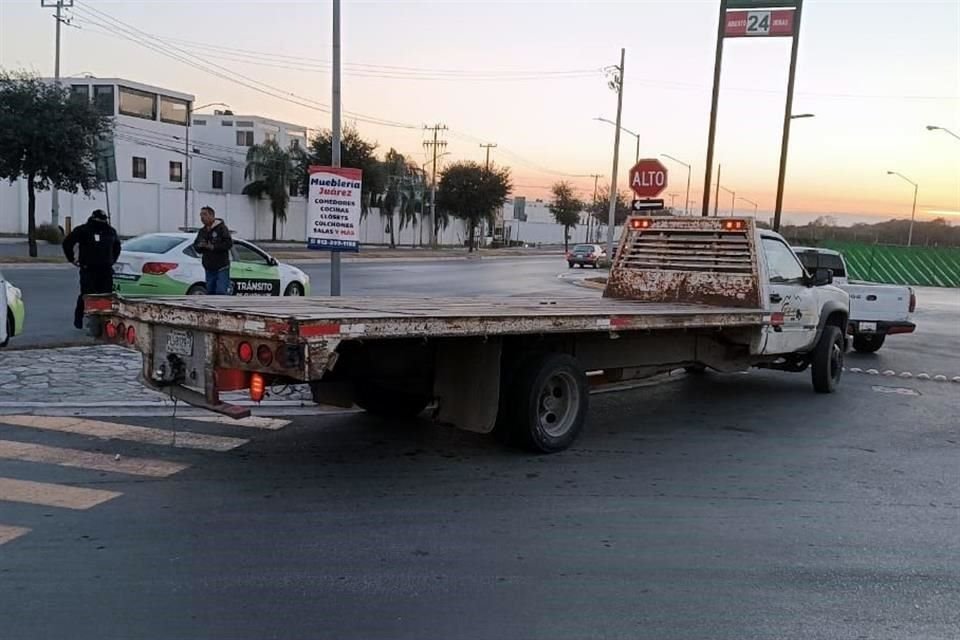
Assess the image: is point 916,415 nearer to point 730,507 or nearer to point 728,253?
point 728,253

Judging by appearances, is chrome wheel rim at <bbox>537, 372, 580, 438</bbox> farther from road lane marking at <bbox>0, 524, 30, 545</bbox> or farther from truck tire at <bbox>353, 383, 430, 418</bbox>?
road lane marking at <bbox>0, 524, 30, 545</bbox>

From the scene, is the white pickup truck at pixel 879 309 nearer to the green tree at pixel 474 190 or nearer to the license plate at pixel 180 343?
the license plate at pixel 180 343

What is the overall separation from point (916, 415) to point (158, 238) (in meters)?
11.4

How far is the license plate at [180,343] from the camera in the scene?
580 centimetres

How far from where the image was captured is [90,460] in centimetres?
638

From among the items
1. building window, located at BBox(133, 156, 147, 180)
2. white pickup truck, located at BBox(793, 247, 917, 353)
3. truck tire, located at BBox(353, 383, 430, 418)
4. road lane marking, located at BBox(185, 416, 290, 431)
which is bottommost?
road lane marking, located at BBox(185, 416, 290, 431)

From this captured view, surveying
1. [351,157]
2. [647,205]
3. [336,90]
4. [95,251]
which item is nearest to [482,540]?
[95,251]

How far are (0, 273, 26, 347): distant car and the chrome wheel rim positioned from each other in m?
6.45

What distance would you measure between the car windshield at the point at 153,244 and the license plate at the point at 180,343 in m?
8.09

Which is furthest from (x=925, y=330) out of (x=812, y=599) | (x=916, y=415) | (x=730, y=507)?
(x=812, y=599)

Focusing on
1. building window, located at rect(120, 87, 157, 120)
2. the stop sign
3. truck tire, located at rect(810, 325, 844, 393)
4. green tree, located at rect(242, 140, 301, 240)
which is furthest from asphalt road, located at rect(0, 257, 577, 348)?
building window, located at rect(120, 87, 157, 120)

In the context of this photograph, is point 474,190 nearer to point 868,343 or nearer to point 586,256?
point 586,256

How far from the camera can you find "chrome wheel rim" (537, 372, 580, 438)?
712 cm

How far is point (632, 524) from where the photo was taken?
5.44 m
